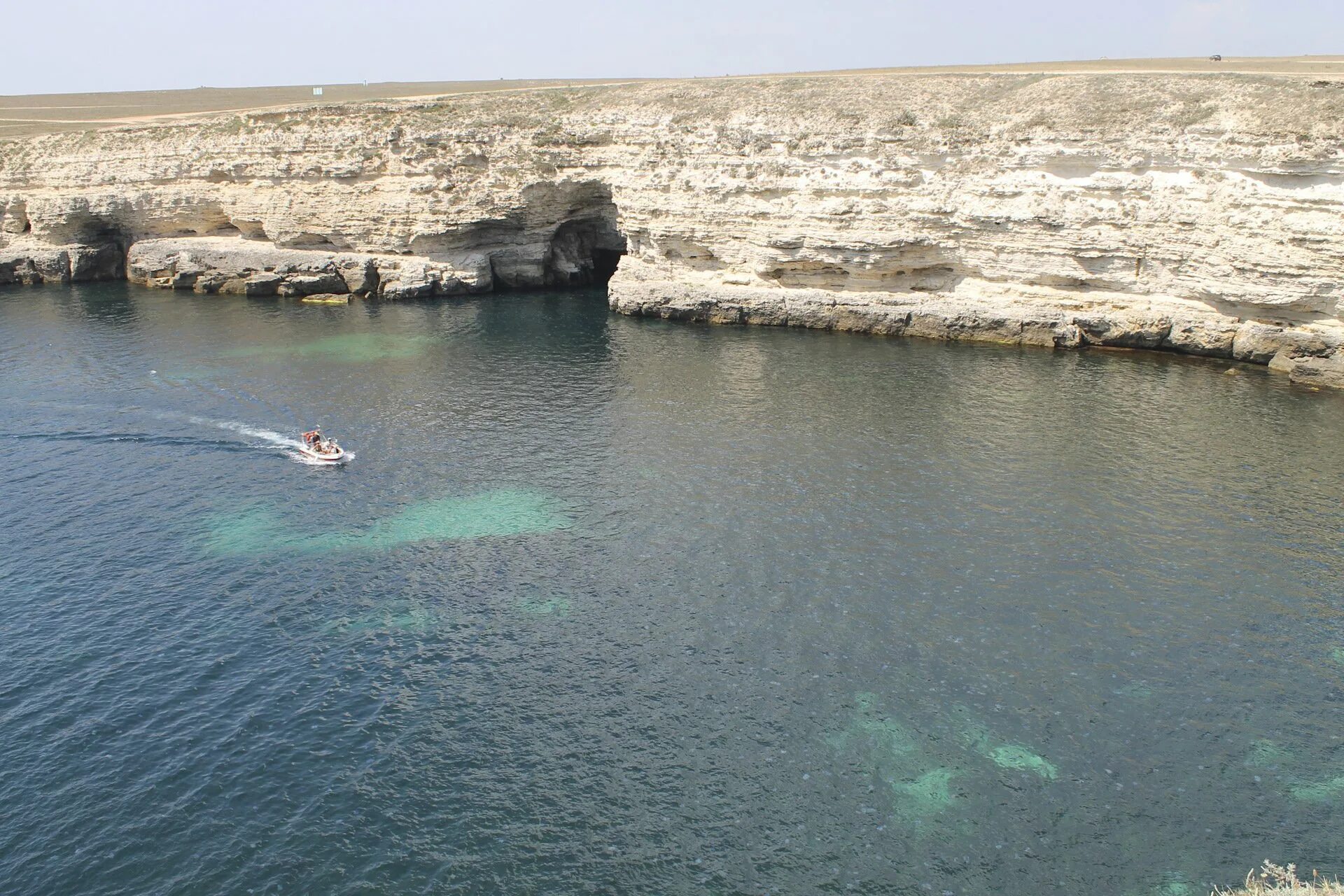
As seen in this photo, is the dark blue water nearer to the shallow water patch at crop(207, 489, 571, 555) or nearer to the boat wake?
the shallow water patch at crop(207, 489, 571, 555)

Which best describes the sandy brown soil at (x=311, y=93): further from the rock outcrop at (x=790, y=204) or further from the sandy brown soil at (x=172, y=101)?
the rock outcrop at (x=790, y=204)

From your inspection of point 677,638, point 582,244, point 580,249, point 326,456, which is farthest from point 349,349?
point 677,638

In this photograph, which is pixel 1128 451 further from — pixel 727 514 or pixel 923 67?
pixel 923 67

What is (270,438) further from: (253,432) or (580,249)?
(580,249)

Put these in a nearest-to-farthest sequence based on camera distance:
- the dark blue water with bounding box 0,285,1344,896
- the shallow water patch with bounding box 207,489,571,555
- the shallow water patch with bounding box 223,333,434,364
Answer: the dark blue water with bounding box 0,285,1344,896 < the shallow water patch with bounding box 207,489,571,555 < the shallow water patch with bounding box 223,333,434,364

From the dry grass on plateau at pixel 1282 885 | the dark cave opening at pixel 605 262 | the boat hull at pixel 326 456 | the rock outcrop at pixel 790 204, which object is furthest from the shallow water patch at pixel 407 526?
the dark cave opening at pixel 605 262

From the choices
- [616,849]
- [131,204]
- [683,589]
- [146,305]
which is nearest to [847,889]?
[616,849]

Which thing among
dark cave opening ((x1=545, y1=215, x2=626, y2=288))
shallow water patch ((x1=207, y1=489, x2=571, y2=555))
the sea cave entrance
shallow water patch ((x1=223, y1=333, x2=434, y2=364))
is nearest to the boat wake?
shallow water patch ((x1=207, y1=489, x2=571, y2=555))
